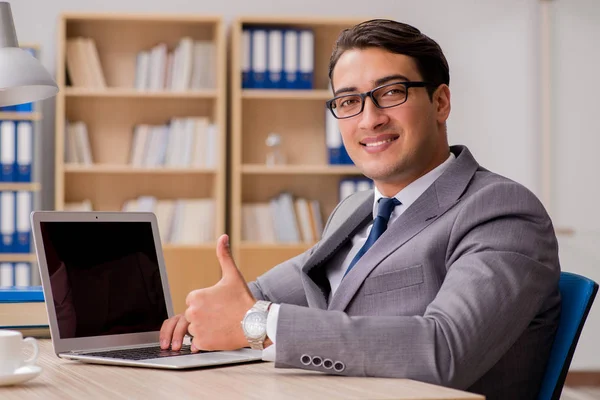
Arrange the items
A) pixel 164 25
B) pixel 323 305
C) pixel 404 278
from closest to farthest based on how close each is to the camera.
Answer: pixel 404 278, pixel 323 305, pixel 164 25

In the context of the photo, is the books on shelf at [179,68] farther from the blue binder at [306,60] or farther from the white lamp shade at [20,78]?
the white lamp shade at [20,78]

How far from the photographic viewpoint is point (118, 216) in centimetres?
171

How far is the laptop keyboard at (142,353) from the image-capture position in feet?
4.90

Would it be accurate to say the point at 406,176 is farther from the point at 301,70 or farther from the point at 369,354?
the point at 301,70

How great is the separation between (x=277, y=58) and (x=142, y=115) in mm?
856

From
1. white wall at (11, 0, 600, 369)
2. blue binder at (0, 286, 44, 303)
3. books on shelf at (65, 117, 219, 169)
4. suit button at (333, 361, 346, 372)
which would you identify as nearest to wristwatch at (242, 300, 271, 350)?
suit button at (333, 361, 346, 372)

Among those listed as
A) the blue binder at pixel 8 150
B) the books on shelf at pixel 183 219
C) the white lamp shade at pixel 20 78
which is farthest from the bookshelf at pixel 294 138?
the white lamp shade at pixel 20 78

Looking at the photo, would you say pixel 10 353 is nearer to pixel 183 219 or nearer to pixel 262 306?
pixel 262 306

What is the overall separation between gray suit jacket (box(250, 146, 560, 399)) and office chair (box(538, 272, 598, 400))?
18 millimetres

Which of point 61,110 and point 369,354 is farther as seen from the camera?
point 61,110

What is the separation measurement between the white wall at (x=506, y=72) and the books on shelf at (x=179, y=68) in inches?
Answer: 18.6

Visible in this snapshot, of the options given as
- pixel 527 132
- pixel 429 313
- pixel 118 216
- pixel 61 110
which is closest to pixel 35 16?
pixel 61 110

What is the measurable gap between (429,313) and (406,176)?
0.57 m

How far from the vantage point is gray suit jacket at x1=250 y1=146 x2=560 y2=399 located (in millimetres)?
1251
